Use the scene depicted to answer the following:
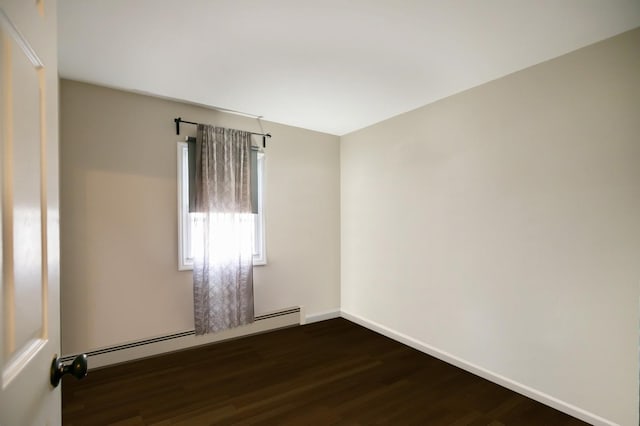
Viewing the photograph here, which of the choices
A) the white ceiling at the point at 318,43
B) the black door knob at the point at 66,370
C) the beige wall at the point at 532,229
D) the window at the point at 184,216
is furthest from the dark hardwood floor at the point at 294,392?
the white ceiling at the point at 318,43

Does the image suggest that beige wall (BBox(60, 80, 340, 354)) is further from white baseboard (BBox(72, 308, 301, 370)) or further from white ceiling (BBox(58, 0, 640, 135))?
white ceiling (BBox(58, 0, 640, 135))

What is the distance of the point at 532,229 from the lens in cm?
240

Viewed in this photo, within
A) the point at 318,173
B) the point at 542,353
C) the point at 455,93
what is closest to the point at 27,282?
the point at 542,353

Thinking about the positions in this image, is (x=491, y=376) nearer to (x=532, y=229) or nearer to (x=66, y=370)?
(x=532, y=229)

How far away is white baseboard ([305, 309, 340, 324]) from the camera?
159 inches

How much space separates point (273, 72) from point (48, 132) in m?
2.00

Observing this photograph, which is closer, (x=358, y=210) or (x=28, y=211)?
(x=28, y=211)

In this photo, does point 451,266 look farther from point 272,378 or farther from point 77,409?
point 77,409

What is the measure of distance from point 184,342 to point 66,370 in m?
2.61

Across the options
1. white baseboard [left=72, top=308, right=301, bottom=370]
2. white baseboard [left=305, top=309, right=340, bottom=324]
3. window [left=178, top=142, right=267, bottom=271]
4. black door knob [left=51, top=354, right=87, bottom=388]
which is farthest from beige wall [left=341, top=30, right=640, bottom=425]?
black door knob [left=51, top=354, right=87, bottom=388]

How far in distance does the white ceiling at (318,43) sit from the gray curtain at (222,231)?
1.80 ft

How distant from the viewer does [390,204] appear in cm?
361

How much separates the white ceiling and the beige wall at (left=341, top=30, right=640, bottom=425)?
299 millimetres

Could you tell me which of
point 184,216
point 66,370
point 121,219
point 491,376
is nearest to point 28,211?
point 66,370
